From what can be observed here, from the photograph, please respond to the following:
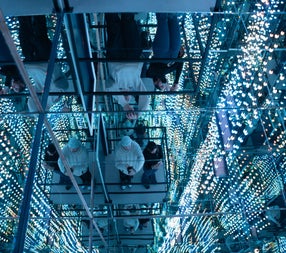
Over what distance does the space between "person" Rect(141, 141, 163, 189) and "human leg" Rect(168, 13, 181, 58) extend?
1.40 m

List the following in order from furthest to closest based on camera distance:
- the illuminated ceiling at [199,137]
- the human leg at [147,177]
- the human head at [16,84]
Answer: the human leg at [147,177]
the illuminated ceiling at [199,137]
the human head at [16,84]

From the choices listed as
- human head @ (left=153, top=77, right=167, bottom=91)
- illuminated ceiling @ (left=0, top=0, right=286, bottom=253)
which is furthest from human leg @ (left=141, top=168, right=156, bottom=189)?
human head @ (left=153, top=77, right=167, bottom=91)

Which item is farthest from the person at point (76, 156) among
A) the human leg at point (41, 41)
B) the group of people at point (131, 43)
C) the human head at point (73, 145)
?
the human leg at point (41, 41)

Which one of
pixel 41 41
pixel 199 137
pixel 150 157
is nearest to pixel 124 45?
pixel 41 41

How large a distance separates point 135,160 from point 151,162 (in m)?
0.35

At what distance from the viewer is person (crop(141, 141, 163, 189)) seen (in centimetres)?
389

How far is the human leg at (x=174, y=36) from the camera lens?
267cm

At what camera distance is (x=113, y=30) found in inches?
99.5

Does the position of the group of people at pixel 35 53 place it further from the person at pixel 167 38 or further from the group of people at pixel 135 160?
the group of people at pixel 135 160

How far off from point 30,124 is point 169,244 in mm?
6309

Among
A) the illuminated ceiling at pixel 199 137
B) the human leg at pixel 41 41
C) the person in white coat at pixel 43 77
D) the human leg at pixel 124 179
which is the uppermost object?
the illuminated ceiling at pixel 199 137

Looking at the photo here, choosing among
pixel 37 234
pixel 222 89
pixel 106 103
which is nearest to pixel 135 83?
pixel 106 103

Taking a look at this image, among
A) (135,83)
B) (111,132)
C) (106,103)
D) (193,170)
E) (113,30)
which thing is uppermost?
(193,170)

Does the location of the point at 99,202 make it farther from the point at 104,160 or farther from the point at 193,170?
the point at 193,170
